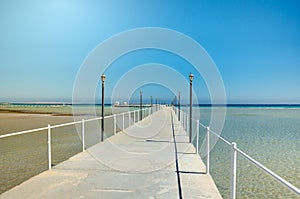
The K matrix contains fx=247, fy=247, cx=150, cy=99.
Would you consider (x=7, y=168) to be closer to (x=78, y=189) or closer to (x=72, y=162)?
(x=72, y=162)

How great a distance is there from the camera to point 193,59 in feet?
45.4

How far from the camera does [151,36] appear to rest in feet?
47.3

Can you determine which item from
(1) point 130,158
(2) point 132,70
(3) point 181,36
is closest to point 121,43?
(3) point 181,36

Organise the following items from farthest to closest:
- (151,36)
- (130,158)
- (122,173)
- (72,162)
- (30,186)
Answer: (151,36) < (130,158) < (72,162) < (122,173) < (30,186)

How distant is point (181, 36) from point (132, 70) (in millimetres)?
5177

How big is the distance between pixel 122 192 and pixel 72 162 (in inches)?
86.5

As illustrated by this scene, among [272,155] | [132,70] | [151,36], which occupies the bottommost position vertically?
[272,155]

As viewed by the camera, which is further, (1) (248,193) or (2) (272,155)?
(2) (272,155)

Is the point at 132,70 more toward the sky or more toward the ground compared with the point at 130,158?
more toward the sky

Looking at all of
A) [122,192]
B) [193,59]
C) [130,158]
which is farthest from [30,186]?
[193,59]

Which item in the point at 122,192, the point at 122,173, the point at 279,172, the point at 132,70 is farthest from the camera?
the point at 132,70

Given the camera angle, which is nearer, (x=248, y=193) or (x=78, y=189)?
(x=78, y=189)

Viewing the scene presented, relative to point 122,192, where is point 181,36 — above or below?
above

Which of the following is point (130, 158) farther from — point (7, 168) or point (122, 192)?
point (7, 168)
